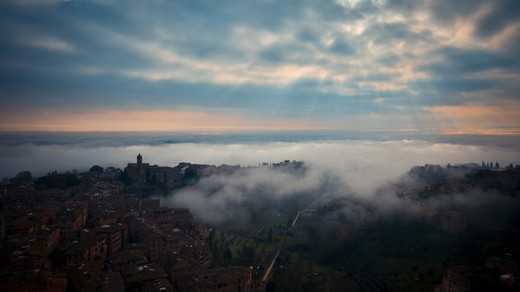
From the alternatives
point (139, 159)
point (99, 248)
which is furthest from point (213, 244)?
point (139, 159)

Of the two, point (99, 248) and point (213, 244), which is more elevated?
point (99, 248)

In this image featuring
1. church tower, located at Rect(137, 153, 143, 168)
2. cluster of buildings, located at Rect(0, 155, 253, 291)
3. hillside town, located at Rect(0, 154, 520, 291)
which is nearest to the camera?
cluster of buildings, located at Rect(0, 155, 253, 291)

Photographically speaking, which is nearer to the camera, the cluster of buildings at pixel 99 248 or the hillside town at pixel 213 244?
the cluster of buildings at pixel 99 248

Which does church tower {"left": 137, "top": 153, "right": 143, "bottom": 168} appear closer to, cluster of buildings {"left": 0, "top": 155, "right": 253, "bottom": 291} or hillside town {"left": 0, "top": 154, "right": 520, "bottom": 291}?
hillside town {"left": 0, "top": 154, "right": 520, "bottom": 291}

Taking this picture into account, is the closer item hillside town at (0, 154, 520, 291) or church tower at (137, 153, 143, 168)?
hillside town at (0, 154, 520, 291)

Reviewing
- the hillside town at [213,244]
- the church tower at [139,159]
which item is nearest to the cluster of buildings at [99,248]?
the hillside town at [213,244]

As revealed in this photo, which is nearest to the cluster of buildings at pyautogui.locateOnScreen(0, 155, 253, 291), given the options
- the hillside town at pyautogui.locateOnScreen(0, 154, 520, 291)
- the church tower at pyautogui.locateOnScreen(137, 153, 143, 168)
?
the hillside town at pyautogui.locateOnScreen(0, 154, 520, 291)

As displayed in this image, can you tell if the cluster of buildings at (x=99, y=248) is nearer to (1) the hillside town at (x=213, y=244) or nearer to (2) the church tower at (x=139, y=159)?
(1) the hillside town at (x=213, y=244)

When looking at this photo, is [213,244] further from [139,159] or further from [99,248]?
[139,159]
